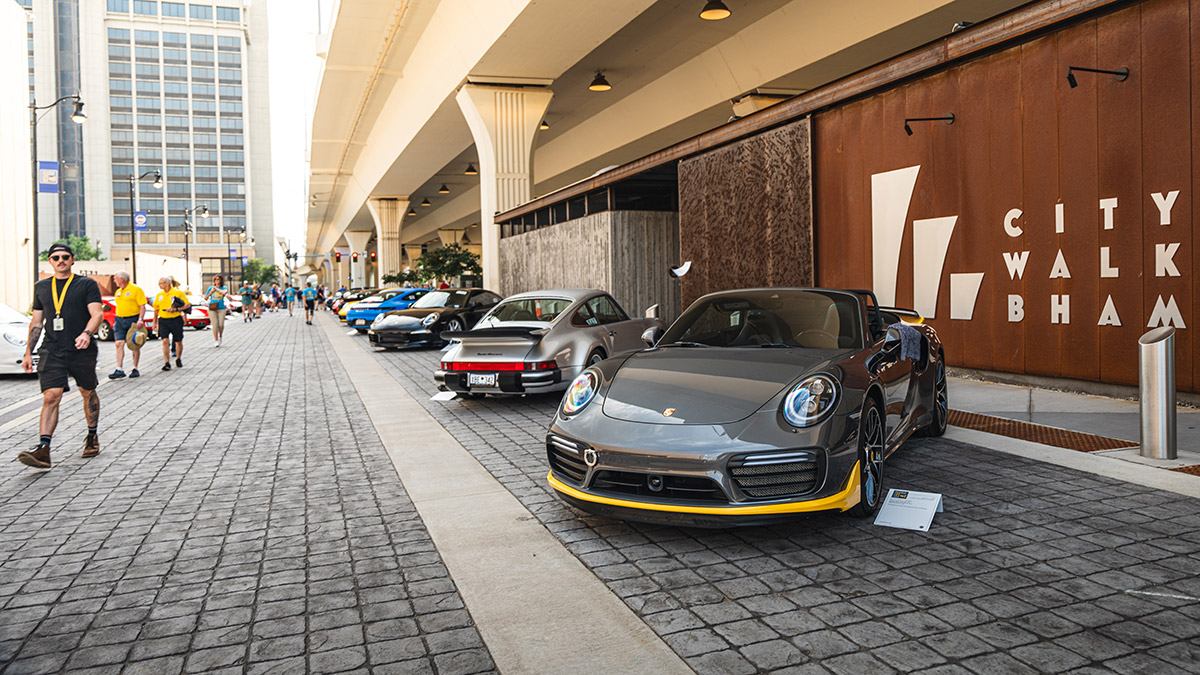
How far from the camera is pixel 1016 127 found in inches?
343

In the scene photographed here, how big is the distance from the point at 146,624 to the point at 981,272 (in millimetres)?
8820

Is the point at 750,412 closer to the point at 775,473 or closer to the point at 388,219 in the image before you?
the point at 775,473

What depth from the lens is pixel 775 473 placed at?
391 cm

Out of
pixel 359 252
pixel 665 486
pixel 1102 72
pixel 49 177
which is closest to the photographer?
pixel 665 486

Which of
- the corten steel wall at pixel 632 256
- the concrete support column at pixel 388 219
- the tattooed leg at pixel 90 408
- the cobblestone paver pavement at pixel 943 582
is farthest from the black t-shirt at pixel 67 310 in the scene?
the concrete support column at pixel 388 219

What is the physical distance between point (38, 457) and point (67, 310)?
4.00 ft

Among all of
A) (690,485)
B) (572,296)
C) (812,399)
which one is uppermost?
(572,296)

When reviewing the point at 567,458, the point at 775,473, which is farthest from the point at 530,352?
the point at 775,473

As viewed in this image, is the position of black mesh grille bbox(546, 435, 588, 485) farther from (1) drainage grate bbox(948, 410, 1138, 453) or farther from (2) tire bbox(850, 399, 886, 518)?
(1) drainage grate bbox(948, 410, 1138, 453)

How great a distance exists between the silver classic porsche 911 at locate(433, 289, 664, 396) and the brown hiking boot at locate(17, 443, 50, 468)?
12.6 feet

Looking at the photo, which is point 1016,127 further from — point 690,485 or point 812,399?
point 690,485

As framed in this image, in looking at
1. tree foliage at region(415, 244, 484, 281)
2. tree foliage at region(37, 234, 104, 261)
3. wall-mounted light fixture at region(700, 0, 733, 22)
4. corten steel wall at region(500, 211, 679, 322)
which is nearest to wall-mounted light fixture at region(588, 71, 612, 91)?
corten steel wall at region(500, 211, 679, 322)

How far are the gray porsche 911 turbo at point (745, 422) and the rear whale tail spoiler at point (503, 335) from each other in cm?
377

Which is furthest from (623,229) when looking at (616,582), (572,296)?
(616,582)
